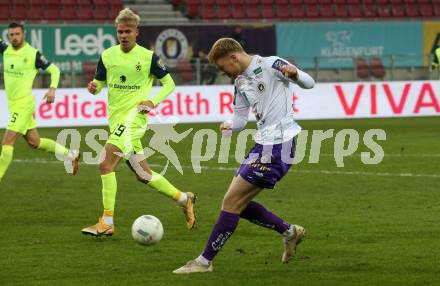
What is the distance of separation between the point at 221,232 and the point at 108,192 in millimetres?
2627

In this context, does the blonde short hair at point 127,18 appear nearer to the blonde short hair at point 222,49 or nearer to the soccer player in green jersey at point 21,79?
the blonde short hair at point 222,49

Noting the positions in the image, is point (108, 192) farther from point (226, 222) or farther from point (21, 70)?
point (21, 70)

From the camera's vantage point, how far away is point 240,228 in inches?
433

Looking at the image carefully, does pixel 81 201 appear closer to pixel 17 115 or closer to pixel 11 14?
pixel 17 115

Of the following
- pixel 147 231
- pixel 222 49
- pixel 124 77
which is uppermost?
pixel 222 49

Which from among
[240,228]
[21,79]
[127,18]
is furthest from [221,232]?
[21,79]

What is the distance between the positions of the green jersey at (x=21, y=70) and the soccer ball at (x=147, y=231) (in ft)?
16.3

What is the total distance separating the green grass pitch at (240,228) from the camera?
8414 mm

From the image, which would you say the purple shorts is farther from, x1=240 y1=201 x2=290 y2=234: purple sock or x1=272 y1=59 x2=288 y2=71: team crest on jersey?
x1=272 y1=59 x2=288 y2=71: team crest on jersey

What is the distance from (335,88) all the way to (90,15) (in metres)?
9.07

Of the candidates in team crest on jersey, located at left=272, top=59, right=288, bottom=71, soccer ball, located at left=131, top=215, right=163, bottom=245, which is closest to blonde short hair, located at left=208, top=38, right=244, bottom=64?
team crest on jersey, located at left=272, top=59, right=288, bottom=71

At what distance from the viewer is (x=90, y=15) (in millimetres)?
33281

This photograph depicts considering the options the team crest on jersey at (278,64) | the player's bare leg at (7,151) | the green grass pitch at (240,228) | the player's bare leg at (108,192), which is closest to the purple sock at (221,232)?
the green grass pitch at (240,228)

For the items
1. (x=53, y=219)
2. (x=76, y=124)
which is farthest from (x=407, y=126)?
(x=53, y=219)
